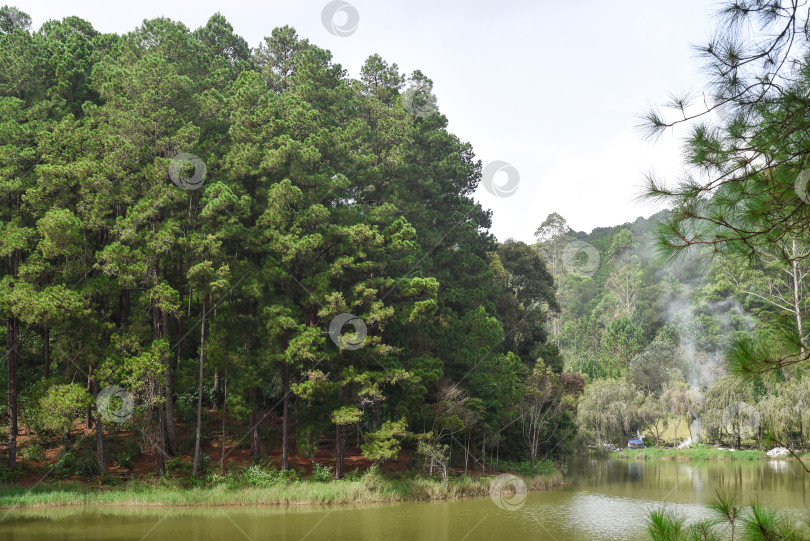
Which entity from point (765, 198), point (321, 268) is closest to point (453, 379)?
point (321, 268)

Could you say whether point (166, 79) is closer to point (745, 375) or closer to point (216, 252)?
point (216, 252)

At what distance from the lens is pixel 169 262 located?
2152 centimetres

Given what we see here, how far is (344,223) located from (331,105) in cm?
709

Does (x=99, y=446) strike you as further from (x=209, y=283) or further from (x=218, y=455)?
(x=209, y=283)
